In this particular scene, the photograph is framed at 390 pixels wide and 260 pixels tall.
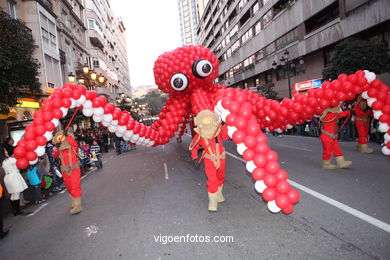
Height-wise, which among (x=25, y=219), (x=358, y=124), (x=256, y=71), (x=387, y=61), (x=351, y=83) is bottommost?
(x=25, y=219)

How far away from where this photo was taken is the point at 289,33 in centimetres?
2223

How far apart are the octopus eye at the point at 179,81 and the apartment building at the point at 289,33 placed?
431 inches

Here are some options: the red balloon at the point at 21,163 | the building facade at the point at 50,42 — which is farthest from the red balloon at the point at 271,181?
the building facade at the point at 50,42

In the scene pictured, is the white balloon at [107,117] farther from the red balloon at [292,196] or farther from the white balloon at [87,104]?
the red balloon at [292,196]

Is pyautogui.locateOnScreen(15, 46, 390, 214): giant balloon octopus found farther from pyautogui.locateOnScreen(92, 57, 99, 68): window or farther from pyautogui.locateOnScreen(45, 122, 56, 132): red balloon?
pyautogui.locateOnScreen(92, 57, 99, 68): window

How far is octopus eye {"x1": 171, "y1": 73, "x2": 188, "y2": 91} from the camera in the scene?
7.53 metres

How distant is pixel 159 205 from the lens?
5039 mm

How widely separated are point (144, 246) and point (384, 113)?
6156mm

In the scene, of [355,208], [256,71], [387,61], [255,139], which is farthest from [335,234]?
[256,71]

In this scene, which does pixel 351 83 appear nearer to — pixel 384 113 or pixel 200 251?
pixel 384 113

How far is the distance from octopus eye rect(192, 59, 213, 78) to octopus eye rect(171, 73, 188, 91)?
379mm

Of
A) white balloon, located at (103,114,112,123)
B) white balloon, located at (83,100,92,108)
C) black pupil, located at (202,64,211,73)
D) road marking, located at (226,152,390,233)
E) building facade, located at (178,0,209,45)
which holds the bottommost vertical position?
road marking, located at (226,152,390,233)

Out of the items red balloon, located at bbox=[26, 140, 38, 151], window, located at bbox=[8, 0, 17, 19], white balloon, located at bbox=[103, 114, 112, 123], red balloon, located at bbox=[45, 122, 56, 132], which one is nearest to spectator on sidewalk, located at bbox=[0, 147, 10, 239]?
red balloon, located at bbox=[26, 140, 38, 151]

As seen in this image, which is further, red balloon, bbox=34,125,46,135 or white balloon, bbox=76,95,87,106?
white balloon, bbox=76,95,87,106
